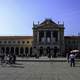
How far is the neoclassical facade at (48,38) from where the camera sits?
13325 centimetres

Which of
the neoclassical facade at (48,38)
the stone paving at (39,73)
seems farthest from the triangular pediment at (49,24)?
the stone paving at (39,73)

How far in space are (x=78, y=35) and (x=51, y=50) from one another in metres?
17.4

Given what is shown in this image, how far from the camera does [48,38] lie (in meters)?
136

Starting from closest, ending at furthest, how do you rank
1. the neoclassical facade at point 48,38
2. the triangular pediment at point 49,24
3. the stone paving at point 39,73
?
the stone paving at point 39,73, the neoclassical facade at point 48,38, the triangular pediment at point 49,24

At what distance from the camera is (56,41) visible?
135m

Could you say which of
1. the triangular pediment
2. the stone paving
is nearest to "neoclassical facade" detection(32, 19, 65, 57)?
the triangular pediment

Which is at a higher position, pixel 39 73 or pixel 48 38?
pixel 48 38

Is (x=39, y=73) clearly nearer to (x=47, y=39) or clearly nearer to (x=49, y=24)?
(x=49, y=24)

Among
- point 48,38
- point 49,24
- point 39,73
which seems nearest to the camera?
point 39,73

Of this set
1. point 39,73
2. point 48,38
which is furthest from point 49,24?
point 39,73

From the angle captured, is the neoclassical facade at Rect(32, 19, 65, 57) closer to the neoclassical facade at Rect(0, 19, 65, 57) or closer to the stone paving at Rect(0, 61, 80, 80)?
the neoclassical facade at Rect(0, 19, 65, 57)

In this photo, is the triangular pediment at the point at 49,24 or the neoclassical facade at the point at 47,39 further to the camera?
the triangular pediment at the point at 49,24

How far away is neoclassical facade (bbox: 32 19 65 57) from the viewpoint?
437ft

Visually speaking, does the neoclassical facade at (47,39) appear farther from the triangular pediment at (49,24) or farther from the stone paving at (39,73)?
the stone paving at (39,73)
